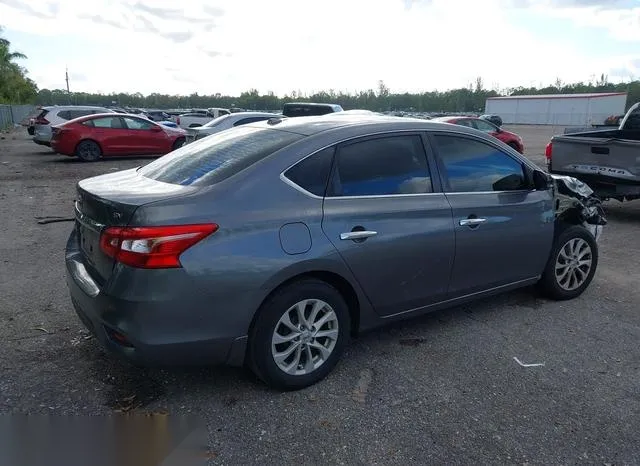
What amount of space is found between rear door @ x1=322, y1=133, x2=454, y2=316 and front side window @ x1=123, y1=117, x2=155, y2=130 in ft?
48.8

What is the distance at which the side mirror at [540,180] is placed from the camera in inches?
175

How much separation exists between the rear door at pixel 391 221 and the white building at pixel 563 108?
64150 millimetres

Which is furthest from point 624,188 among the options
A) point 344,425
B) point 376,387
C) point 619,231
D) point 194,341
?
point 194,341

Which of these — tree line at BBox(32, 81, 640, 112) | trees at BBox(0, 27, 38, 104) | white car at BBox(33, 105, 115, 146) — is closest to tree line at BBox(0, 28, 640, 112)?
tree line at BBox(32, 81, 640, 112)

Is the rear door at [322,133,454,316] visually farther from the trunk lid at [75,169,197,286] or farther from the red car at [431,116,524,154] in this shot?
the red car at [431,116,524,154]

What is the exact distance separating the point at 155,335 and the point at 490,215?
257 centimetres

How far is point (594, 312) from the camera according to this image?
462cm

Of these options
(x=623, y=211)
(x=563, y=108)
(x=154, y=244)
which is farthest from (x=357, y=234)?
(x=563, y=108)

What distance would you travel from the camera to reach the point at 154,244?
275 centimetres

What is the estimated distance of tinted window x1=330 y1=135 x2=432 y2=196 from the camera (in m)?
3.43

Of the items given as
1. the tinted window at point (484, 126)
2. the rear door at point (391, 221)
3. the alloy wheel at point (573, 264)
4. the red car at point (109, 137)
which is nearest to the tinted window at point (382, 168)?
the rear door at point (391, 221)

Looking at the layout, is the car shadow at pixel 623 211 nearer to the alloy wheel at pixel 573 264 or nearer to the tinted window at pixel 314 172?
the alloy wheel at pixel 573 264

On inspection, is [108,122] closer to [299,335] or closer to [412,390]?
[299,335]

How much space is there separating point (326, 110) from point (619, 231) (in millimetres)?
7344
